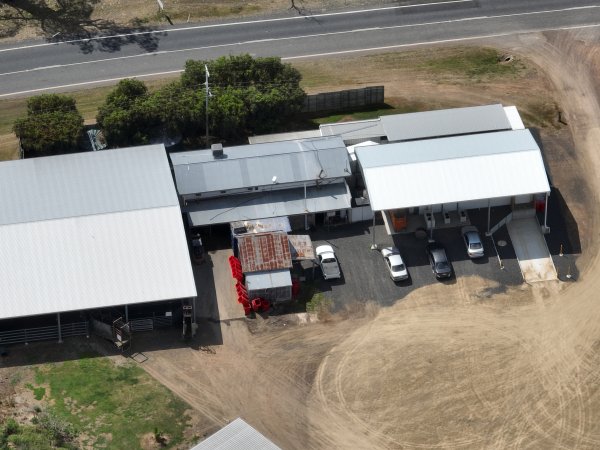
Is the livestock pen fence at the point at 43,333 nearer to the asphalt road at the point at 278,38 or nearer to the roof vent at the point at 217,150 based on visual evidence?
the roof vent at the point at 217,150

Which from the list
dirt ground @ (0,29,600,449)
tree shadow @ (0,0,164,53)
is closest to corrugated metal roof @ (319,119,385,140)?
dirt ground @ (0,29,600,449)

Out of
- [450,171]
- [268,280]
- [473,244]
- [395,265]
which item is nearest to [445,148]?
[450,171]

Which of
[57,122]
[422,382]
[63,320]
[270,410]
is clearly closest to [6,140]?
[57,122]

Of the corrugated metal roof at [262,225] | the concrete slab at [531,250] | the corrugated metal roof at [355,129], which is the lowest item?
the concrete slab at [531,250]

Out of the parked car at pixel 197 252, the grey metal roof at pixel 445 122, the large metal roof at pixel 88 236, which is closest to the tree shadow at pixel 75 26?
the large metal roof at pixel 88 236

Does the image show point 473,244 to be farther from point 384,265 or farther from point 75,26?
point 75,26

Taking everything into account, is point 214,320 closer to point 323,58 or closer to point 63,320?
point 63,320

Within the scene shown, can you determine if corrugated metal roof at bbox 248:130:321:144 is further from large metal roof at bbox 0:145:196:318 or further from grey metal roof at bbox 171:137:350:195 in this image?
large metal roof at bbox 0:145:196:318
